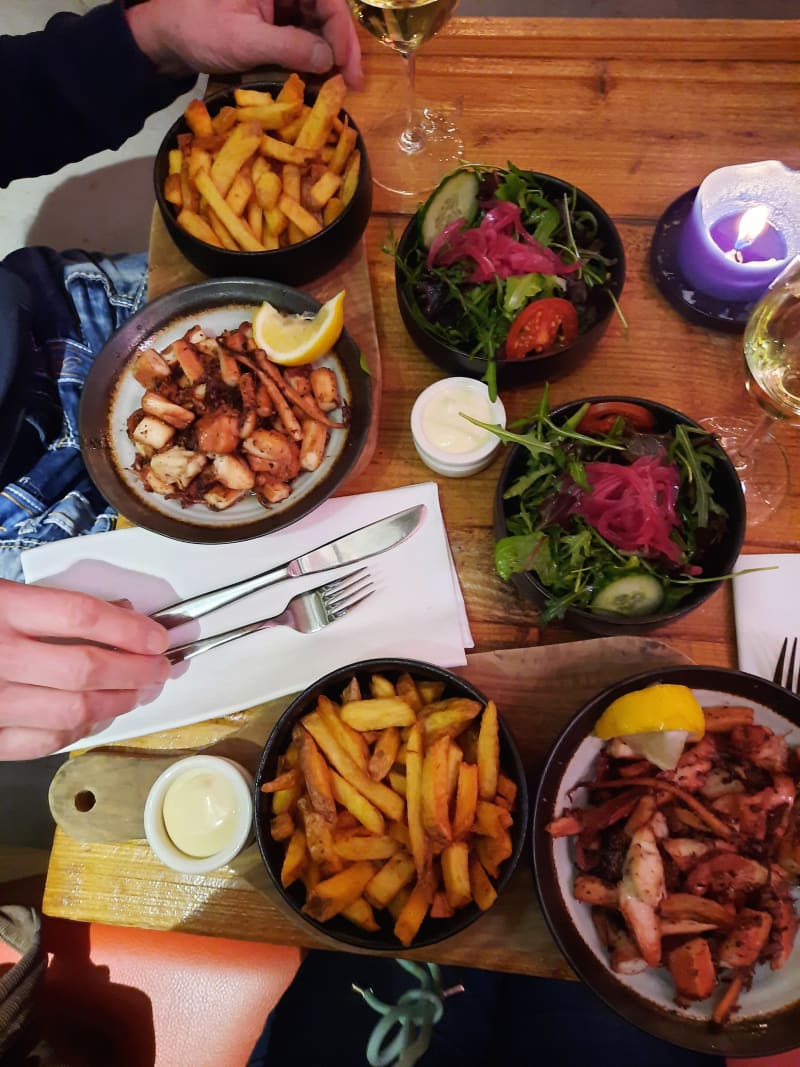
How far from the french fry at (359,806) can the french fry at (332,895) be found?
8 cm

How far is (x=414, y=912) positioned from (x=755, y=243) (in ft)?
4.65

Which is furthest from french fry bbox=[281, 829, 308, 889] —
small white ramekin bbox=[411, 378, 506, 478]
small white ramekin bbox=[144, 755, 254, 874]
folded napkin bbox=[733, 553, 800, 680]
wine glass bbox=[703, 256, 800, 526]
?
wine glass bbox=[703, 256, 800, 526]

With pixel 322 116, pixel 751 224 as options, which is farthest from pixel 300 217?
pixel 751 224

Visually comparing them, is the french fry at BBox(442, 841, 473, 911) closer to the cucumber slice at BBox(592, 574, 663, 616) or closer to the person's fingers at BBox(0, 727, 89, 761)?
the cucumber slice at BBox(592, 574, 663, 616)

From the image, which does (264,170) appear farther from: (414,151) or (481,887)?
(481,887)

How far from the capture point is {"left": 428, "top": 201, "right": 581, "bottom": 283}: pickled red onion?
4.66ft

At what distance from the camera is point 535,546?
124 centimetres

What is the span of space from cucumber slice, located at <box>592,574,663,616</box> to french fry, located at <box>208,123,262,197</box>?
110 cm

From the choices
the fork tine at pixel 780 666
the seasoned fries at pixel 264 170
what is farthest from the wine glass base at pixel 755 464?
the seasoned fries at pixel 264 170

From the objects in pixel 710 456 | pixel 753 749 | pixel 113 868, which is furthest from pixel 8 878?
pixel 710 456

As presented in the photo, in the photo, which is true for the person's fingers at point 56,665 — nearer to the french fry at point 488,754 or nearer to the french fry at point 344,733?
the french fry at point 344,733

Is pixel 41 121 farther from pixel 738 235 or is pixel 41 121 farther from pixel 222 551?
pixel 738 235

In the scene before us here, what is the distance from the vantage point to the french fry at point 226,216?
1473mm

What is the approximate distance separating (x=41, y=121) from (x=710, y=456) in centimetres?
179
